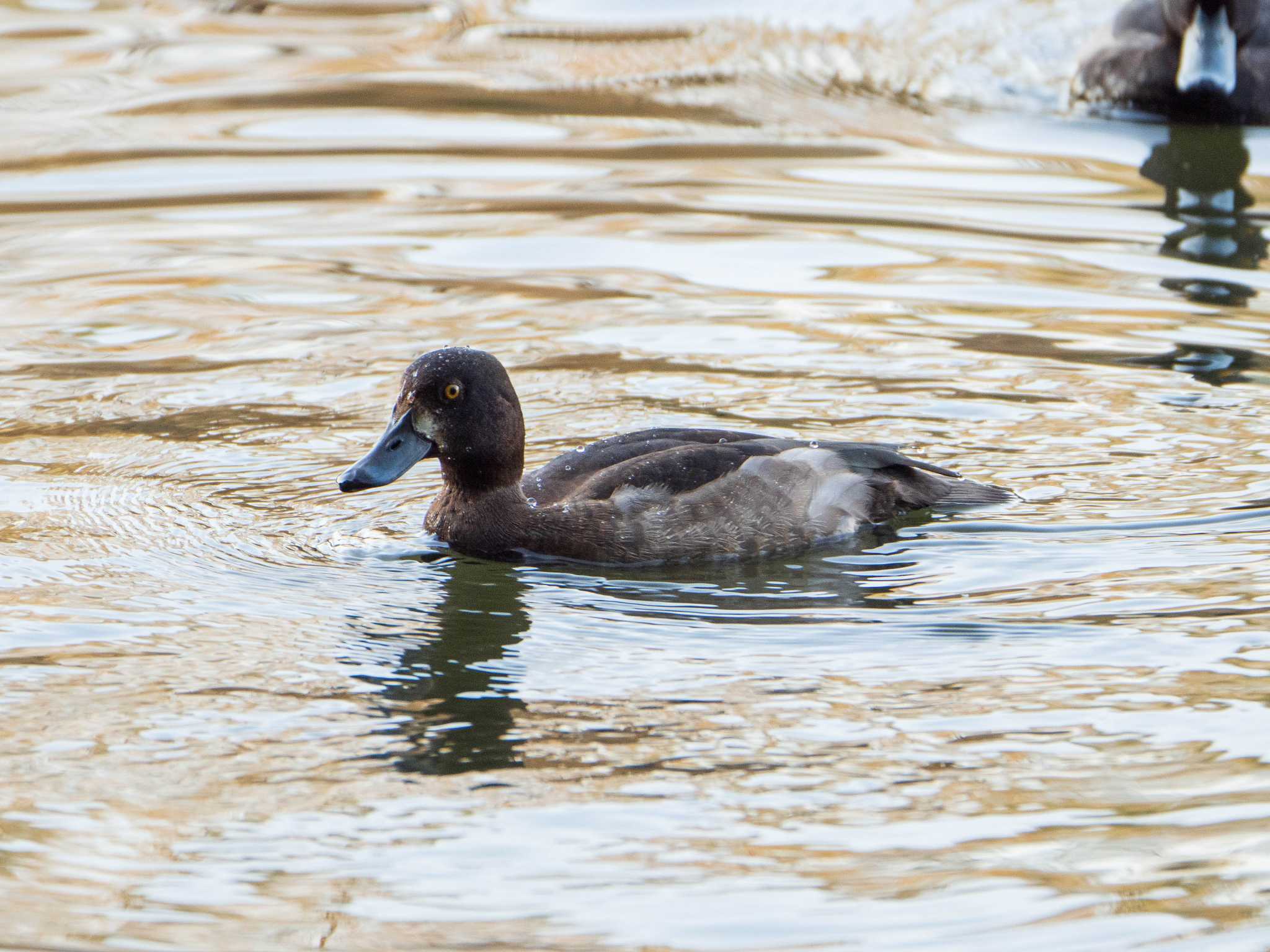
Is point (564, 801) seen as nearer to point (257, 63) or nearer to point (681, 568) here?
point (681, 568)

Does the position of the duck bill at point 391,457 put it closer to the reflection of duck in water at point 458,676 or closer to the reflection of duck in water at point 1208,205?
the reflection of duck in water at point 458,676

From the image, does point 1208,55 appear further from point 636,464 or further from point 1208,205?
point 636,464

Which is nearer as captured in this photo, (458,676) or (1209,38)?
(458,676)

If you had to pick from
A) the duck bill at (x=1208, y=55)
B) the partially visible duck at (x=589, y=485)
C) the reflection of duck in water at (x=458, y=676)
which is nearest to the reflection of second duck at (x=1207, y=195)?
the duck bill at (x=1208, y=55)

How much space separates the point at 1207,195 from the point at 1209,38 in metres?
1.93

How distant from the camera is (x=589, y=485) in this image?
7.02m

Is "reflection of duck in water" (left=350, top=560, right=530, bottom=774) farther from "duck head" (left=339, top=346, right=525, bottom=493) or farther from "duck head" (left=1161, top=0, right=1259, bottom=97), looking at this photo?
"duck head" (left=1161, top=0, right=1259, bottom=97)

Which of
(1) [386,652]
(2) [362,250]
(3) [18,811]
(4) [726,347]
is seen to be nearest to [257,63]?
(2) [362,250]

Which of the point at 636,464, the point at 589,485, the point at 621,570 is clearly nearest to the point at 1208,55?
the point at 636,464

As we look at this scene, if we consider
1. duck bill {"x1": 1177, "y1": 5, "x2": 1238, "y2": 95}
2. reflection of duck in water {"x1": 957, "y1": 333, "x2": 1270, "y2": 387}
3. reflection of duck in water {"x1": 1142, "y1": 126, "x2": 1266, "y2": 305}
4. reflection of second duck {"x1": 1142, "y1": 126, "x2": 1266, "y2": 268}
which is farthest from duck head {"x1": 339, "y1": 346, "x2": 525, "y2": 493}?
duck bill {"x1": 1177, "y1": 5, "x2": 1238, "y2": 95}

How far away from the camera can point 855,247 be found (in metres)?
10.8

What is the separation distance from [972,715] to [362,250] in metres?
6.21

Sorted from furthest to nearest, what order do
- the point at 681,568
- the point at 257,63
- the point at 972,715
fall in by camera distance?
1. the point at 257,63
2. the point at 681,568
3. the point at 972,715

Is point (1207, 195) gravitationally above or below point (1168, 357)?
above
